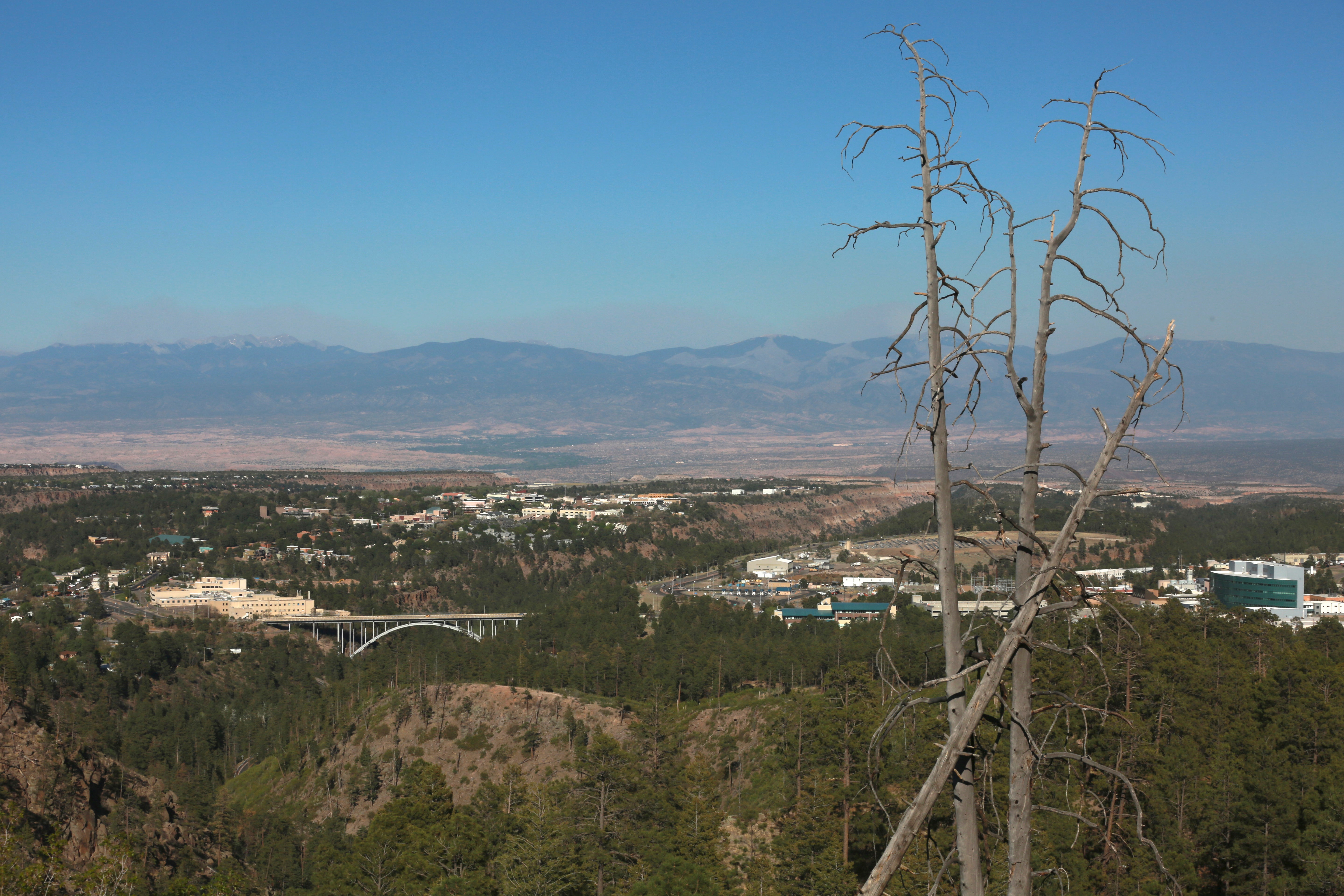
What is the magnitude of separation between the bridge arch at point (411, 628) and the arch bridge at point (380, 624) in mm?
67

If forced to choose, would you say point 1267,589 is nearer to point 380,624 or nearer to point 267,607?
point 380,624

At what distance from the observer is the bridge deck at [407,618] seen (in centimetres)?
9006

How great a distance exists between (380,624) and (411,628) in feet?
17.6

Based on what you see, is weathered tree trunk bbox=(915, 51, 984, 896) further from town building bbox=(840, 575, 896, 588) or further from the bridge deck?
town building bbox=(840, 575, 896, 588)

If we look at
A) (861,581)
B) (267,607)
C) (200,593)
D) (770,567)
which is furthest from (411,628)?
(861,581)

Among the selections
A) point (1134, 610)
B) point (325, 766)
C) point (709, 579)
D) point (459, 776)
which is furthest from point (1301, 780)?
point (709, 579)

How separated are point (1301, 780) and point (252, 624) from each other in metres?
83.0

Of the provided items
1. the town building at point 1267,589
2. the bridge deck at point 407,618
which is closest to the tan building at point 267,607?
the bridge deck at point 407,618

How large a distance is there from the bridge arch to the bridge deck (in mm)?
528

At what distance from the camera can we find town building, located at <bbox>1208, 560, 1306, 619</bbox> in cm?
7275

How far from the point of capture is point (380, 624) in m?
92.4

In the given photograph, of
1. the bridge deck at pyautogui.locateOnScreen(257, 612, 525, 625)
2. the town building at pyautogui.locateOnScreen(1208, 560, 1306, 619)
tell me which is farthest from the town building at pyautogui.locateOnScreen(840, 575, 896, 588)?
the bridge deck at pyautogui.locateOnScreen(257, 612, 525, 625)

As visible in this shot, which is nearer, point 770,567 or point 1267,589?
point 1267,589

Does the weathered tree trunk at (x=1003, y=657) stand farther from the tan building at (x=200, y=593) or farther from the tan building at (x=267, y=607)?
the tan building at (x=200, y=593)
